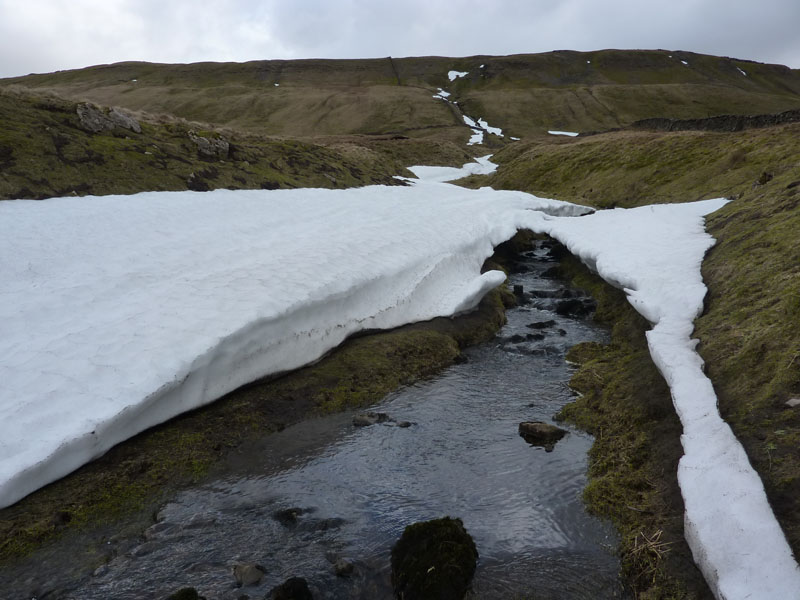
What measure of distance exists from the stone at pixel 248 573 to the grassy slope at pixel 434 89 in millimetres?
96019

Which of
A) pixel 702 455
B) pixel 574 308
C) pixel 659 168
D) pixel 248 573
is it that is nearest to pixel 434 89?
pixel 659 168

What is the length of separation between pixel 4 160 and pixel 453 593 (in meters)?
21.9

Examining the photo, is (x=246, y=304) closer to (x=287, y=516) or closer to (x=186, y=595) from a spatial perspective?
(x=287, y=516)

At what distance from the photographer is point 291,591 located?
6773 mm

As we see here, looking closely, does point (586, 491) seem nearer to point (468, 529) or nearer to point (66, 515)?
point (468, 529)

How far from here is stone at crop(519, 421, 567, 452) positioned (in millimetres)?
10484

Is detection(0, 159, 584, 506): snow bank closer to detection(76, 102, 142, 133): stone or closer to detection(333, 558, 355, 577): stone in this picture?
detection(333, 558, 355, 577): stone

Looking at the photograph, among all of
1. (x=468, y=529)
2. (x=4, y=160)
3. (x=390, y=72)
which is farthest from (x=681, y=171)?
(x=390, y=72)

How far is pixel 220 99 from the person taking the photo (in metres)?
144

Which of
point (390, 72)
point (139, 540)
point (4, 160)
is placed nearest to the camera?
point (139, 540)

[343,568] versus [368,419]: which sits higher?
[368,419]

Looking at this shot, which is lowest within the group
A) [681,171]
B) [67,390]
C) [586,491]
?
[586,491]

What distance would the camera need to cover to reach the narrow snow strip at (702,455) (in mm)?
5645

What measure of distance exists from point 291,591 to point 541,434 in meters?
5.75
